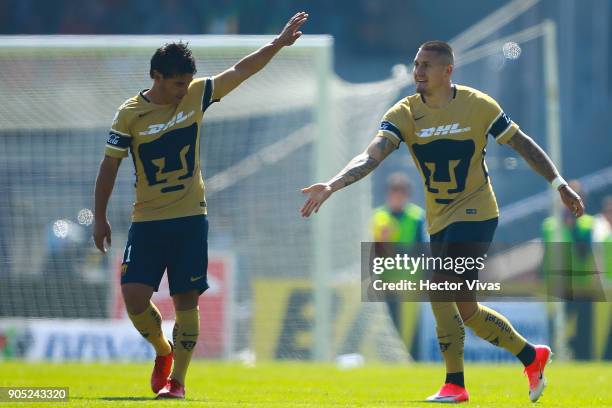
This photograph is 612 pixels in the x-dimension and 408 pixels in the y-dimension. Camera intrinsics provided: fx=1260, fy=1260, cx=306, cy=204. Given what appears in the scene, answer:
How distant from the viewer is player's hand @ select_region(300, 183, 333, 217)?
796 centimetres

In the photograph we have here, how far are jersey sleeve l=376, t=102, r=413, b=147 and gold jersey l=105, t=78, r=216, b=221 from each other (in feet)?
4.22

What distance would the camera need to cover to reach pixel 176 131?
29.0 ft

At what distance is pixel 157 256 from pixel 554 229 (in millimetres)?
9713

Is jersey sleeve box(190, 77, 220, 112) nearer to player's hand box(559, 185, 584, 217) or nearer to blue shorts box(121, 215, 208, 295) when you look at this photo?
blue shorts box(121, 215, 208, 295)

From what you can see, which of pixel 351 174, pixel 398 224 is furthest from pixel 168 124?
pixel 398 224

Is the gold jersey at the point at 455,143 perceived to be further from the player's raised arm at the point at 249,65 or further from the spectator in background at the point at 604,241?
the spectator in background at the point at 604,241

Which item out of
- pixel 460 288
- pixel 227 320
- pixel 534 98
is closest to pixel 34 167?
pixel 227 320

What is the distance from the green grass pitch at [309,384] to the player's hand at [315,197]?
1.36 m

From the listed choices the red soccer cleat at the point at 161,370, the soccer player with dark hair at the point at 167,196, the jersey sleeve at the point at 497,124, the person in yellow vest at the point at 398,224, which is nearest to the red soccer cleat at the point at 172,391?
the soccer player with dark hair at the point at 167,196

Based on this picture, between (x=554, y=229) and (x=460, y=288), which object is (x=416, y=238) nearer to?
(x=554, y=229)

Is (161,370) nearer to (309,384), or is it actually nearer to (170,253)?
(170,253)

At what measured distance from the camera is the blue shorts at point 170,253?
8883 mm

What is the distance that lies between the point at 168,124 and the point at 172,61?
453 millimetres

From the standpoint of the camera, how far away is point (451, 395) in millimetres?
8906
